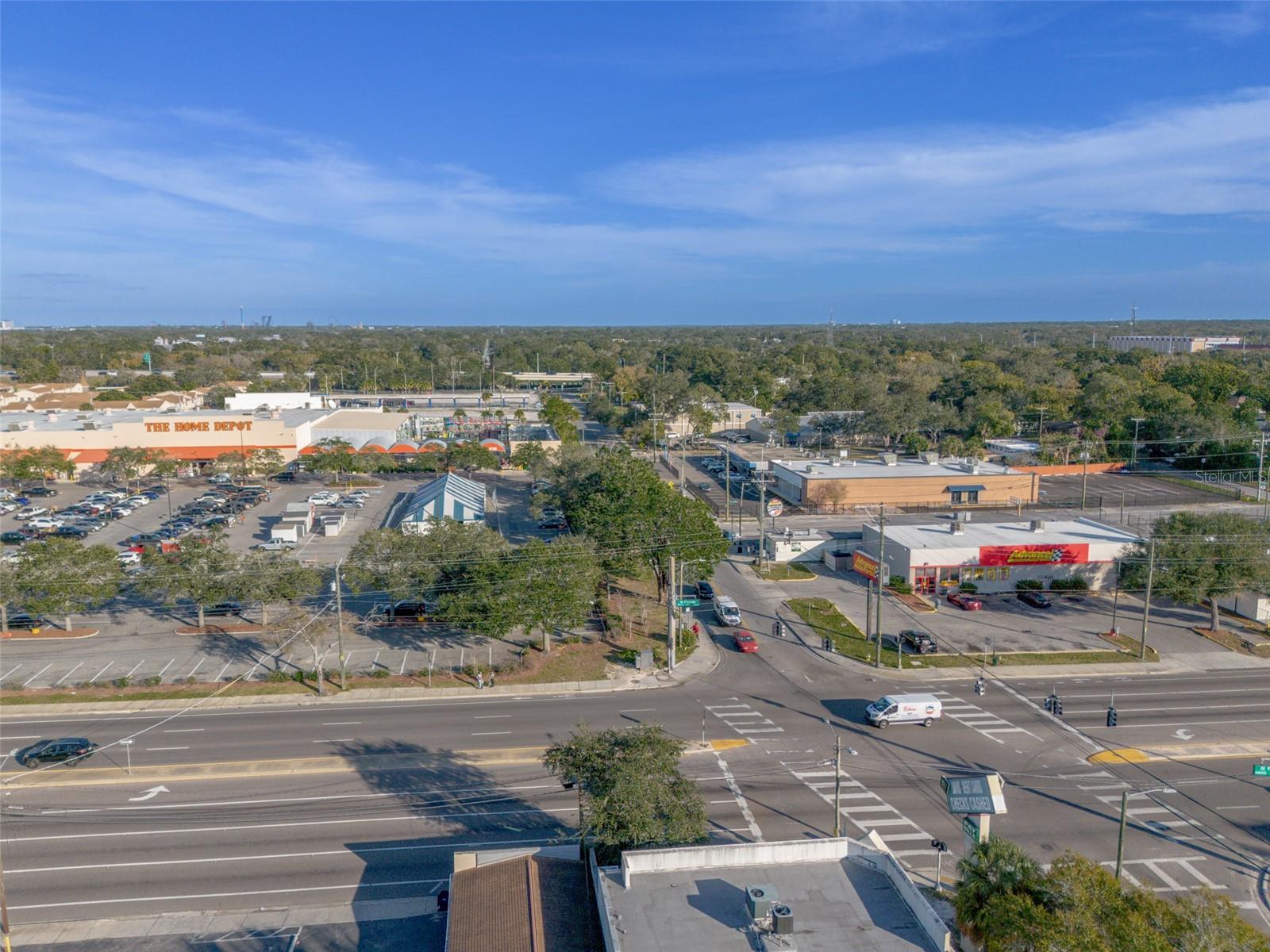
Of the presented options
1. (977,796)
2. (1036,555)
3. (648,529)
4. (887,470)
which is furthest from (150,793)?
(887,470)

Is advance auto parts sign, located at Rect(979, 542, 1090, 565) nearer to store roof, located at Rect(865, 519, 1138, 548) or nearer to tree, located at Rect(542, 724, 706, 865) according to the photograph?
store roof, located at Rect(865, 519, 1138, 548)

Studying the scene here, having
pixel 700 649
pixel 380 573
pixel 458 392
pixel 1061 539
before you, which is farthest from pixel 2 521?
pixel 458 392

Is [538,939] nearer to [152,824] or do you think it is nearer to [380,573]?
[152,824]

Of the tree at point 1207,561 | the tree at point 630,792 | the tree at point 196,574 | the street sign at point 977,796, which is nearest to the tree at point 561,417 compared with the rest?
the tree at point 196,574

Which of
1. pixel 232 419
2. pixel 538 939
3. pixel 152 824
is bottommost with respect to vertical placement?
pixel 152 824

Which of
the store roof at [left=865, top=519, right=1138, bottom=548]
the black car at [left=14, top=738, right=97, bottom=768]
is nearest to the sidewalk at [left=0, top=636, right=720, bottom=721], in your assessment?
the black car at [left=14, top=738, right=97, bottom=768]

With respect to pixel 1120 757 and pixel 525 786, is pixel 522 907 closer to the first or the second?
pixel 525 786
